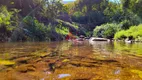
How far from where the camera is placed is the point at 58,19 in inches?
1387

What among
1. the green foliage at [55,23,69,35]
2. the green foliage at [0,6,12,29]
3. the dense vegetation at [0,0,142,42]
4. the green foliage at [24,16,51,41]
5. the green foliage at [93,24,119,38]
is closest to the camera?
the green foliage at [0,6,12,29]

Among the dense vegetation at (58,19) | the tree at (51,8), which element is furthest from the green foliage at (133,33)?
→ the tree at (51,8)

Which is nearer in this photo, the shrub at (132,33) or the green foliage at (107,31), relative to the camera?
the shrub at (132,33)

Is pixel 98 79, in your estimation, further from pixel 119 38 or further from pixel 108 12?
pixel 108 12

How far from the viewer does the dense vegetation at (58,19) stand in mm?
20300

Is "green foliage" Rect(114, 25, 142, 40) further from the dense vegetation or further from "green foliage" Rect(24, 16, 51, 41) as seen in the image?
"green foliage" Rect(24, 16, 51, 41)

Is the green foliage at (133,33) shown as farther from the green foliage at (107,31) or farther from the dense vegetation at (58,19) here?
the green foliage at (107,31)

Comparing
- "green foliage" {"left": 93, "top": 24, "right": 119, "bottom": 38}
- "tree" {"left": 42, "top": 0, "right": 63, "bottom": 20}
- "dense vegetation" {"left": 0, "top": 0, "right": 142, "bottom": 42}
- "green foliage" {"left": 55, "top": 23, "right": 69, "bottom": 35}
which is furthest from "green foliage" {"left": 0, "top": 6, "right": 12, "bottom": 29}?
"green foliage" {"left": 93, "top": 24, "right": 119, "bottom": 38}

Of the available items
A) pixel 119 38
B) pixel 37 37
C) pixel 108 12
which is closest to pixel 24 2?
pixel 37 37

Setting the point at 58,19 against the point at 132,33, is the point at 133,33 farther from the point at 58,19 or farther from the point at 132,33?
the point at 58,19

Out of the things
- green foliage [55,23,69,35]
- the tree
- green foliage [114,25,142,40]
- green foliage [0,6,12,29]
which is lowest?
green foliage [114,25,142,40]

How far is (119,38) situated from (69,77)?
23625mm

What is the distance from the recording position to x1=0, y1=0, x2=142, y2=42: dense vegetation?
20.3 m

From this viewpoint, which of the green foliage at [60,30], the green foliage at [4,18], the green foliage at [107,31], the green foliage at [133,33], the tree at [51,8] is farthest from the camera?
the green foliage at [107,31]
